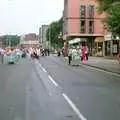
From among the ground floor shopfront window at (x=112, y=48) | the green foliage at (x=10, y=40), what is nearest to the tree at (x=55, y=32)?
the green foliage at (x=10, y=40)

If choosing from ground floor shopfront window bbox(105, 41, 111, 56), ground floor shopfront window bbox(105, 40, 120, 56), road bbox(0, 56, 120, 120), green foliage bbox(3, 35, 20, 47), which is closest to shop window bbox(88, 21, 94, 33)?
ground floor shopfront window bbox(105, 41, 111, 56)

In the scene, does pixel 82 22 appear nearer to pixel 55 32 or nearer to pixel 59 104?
pixel 55 32

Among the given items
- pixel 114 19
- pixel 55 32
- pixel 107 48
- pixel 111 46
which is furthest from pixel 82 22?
pixel 114 19

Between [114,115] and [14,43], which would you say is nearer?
[114,115]

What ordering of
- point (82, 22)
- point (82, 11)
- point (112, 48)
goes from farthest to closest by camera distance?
point (82, 22) < point (82, 11) < point (112, 48)

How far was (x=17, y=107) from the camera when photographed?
1494cm

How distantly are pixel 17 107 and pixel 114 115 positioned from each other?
3.09 m

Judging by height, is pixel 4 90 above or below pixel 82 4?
below

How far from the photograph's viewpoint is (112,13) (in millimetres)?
37500

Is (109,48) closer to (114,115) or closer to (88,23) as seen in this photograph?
(88,23)

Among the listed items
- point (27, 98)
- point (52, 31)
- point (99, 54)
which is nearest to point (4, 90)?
point (27, 98)

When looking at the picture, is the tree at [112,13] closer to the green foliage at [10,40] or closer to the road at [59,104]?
the road at [59,104]

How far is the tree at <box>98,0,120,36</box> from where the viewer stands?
37.1m

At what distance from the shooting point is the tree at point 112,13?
3712 cm
